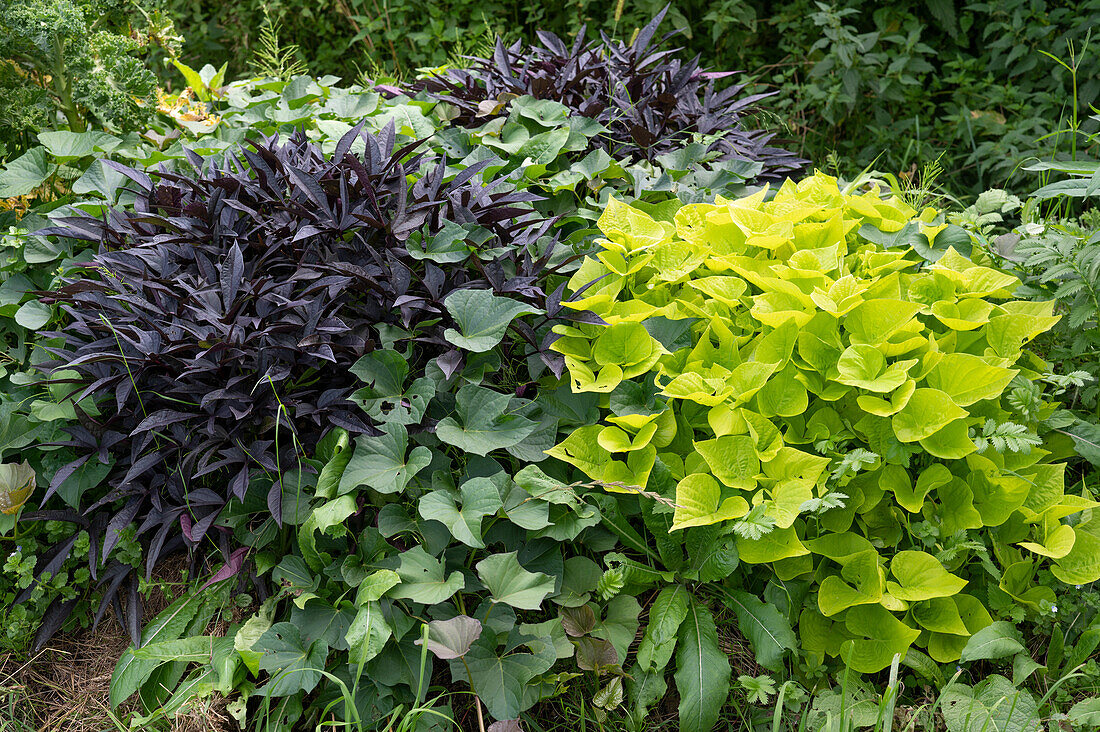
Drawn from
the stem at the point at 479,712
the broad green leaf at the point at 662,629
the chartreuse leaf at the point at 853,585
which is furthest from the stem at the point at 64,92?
the chartreuse leaf at the point at 853,585

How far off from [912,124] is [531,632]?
3.32 metres

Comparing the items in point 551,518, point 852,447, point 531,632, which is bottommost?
point 531,632

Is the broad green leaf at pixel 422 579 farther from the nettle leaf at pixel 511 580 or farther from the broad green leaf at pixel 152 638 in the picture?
the broad green leaf at pixel 152 638

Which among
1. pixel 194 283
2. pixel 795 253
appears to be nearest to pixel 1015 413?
pixel 795 253

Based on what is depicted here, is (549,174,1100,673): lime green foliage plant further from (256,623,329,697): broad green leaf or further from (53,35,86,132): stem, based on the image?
(53,35,86,132): stem

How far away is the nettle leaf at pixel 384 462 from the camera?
5.09ft

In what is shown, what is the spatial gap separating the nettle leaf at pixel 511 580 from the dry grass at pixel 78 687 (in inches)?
25.5

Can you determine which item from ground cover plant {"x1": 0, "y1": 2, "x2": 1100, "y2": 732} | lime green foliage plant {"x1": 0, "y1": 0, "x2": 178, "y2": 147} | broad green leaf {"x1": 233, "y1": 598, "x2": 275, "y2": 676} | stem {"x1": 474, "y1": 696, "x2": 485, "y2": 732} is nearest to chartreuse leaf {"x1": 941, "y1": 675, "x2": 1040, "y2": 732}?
ground cover plant {"x1": 0, "y1": 2, "x2": 1100, "y2": 732}

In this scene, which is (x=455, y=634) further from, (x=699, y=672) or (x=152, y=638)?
(x=152, y=638)

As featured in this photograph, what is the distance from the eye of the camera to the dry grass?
5.29ft

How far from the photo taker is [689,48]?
4.24 m

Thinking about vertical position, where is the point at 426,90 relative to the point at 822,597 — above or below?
above

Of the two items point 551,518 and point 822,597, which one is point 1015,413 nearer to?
point 822,597

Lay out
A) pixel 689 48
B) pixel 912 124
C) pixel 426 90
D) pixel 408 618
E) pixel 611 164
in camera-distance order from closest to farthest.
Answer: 1. pixel 408 618
2. pixel 611 164
3. pixel 426 90
4. pixel 912 124
5. pixel 689 48
